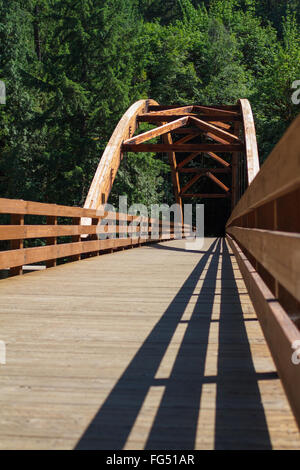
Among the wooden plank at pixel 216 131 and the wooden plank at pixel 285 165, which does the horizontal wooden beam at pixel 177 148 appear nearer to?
the wooden plank at pixel 216 131

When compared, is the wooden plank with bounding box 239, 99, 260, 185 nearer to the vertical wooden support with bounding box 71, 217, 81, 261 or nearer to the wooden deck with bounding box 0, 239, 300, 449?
the vertical wooden support with bounding box 71, 217, 81, 261

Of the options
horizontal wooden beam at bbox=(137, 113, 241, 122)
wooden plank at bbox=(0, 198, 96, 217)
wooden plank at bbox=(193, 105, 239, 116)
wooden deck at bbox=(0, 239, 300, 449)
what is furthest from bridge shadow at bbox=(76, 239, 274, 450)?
wooden plank at bbox=(193, 105, 239, 116)

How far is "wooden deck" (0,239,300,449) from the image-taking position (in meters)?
1.64

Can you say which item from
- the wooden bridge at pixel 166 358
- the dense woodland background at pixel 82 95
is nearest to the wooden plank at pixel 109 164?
the wooden bridge at pixel 166 358

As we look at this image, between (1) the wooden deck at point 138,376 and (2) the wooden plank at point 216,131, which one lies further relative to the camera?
(2) the wooden plank at point 216,131

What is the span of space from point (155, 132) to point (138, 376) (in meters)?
12.3

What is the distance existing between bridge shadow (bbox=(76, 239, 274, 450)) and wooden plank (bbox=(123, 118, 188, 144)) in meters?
10.0

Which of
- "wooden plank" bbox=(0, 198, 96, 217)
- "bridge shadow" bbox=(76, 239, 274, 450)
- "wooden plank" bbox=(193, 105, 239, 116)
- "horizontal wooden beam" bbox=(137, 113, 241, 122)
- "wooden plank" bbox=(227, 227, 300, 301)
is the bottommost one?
"bridge shadow" bbox=(76, 239, 274, 450)

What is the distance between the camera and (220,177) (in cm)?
3772

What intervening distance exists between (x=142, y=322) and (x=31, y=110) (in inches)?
1037

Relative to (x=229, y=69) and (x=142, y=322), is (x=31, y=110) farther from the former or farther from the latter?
(x=142, y=322)

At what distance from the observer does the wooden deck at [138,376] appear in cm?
164

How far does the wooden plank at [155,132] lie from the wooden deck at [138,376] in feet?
29.6
